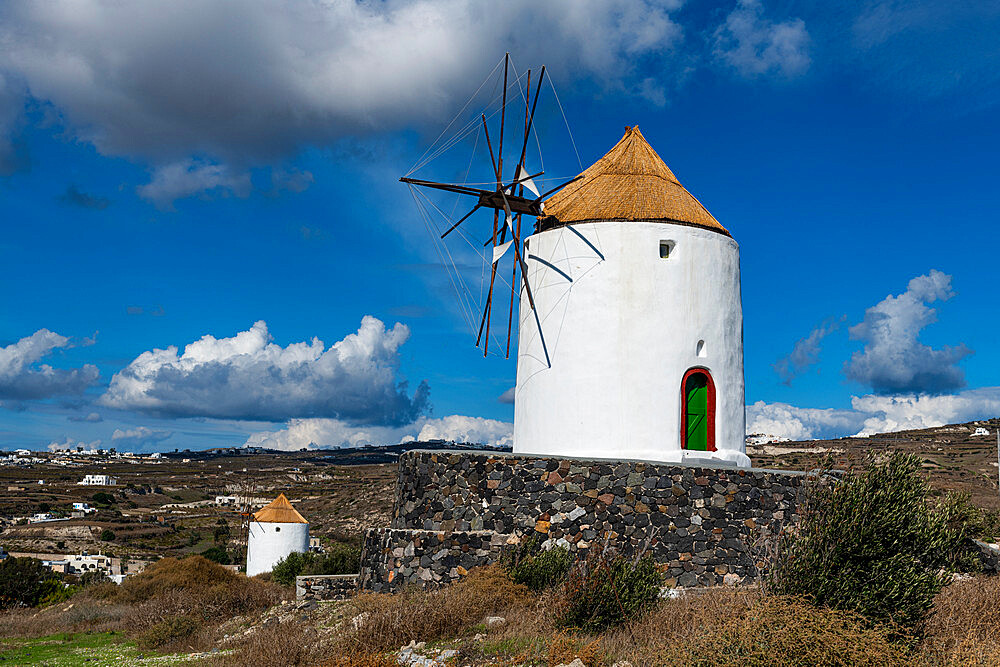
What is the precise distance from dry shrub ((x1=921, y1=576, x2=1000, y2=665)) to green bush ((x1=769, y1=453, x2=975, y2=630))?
1.16 ft

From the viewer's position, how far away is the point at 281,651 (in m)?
8.81

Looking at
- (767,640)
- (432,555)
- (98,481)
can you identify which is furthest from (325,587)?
(98,481)

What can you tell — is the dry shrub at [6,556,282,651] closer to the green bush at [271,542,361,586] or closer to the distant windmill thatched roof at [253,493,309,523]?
the green bush at [271,542,361,586]

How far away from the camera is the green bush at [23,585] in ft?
87.1

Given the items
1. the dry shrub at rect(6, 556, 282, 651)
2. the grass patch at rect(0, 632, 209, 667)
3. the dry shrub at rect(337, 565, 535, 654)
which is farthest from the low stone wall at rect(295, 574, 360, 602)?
the dry shrub at rect(337, 565, 535, 654)

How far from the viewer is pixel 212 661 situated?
10.0 metres

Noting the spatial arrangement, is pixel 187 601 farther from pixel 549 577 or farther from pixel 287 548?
pixel 287 548

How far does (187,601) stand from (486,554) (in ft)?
32.2

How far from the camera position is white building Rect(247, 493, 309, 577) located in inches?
1234

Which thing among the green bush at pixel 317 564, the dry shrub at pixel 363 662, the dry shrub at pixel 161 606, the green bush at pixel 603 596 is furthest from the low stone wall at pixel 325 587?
the dry shrub at pixel 363 662

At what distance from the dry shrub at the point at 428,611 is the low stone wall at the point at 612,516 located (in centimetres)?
114

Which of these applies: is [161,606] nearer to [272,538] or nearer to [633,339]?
[633,339]

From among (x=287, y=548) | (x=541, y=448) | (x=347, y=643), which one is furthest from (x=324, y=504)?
(x=347, y=643)

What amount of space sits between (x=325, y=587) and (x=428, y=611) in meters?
7.00
